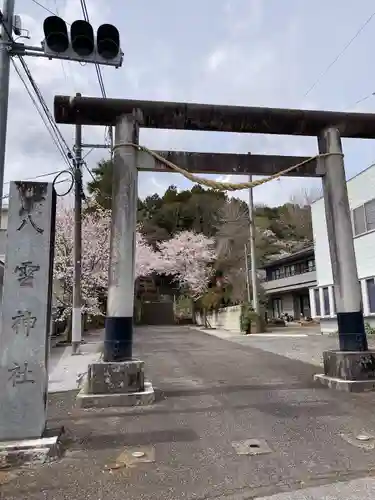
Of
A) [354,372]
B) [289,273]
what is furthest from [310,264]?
[354,372]

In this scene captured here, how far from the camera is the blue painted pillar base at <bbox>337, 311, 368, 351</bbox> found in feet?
24.7

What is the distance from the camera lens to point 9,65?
603cm

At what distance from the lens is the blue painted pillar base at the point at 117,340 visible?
22.7 ft

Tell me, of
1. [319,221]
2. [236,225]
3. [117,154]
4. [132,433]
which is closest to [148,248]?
[236,225]

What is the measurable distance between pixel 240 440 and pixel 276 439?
43cm

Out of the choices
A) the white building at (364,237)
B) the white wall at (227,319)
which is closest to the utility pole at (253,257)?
the white wall at (227,319)

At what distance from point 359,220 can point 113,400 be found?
16.0 meters

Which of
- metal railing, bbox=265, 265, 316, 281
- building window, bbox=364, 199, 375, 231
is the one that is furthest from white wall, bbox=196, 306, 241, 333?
building window, bbox=364, 199, 375, 231

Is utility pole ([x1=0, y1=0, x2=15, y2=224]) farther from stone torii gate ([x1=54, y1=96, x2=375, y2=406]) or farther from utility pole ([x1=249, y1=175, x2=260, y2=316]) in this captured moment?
utility pole ([x1=249, y1=175, x2=260, y2=316])

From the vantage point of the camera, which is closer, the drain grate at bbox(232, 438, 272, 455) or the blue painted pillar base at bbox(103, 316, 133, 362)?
the drain grate at bbox(232, 438, 272, 455)

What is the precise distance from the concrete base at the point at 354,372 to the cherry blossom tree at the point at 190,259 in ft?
91.5

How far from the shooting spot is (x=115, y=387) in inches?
260

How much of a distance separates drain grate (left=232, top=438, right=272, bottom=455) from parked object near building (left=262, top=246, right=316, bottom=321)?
94.4ft

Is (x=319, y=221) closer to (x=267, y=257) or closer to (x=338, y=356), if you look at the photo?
(x=338, y=356)
